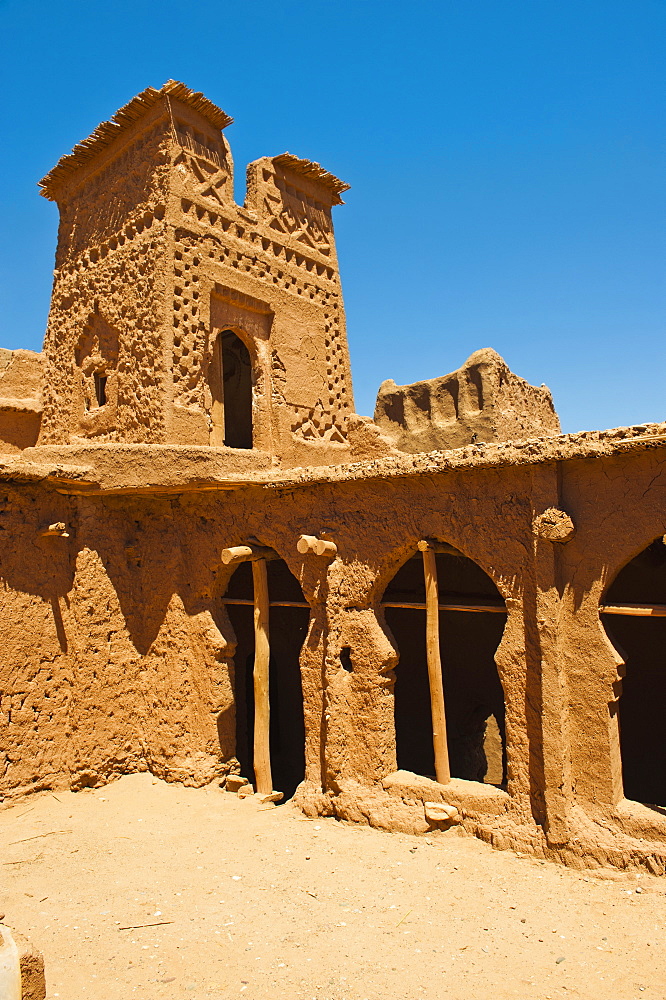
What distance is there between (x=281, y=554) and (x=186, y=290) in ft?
12.2

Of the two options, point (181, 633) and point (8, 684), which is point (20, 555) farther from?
point (181, 633)

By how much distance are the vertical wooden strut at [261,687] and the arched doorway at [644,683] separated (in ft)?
16.1

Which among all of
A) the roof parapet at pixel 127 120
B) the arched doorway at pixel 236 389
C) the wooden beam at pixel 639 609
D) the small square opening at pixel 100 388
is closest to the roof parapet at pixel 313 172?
the roof parapet at pixel 127 120

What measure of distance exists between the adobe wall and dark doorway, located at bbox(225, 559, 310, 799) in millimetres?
2549

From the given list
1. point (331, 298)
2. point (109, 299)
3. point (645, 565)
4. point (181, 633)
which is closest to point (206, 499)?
point (181, 633)

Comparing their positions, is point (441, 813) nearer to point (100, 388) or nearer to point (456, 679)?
point (456, 679)

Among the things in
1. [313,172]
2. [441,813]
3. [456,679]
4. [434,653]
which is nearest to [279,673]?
[456,679]

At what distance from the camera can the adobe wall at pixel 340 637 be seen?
252 inches

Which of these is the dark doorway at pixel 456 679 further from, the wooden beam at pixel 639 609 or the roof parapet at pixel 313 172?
the roof parapet at pixel 313 172

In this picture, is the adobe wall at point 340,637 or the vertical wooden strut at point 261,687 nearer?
the adobe wall at point 340,637

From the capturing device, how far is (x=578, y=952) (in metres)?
5.05

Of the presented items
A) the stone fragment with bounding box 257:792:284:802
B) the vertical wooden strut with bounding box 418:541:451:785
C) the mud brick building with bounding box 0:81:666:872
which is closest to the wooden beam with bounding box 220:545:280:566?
the mud brick building with bounding box 0:81:666:872

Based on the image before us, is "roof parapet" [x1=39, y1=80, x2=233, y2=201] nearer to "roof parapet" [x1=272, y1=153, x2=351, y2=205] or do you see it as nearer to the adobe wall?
"roof parapet" [x1=272, y1=153, x2=351, y2=205]

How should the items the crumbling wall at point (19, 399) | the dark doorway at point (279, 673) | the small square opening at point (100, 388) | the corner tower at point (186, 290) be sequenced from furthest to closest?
the dark doorway at point (279, 673), the crumbling wall at point (19, 399), the small square opening at point (100, 388), the corner tower at point (186, 290)
